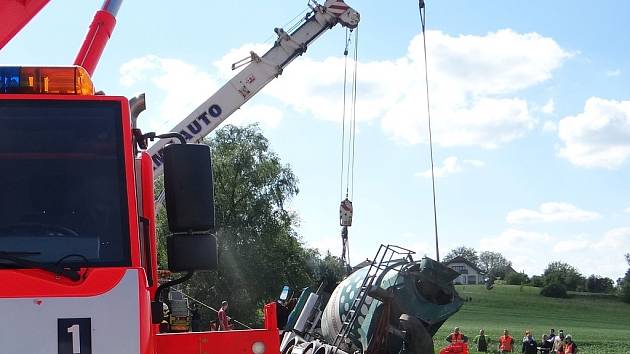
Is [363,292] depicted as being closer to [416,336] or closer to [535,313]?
[416,336]

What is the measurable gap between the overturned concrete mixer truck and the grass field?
134 ft

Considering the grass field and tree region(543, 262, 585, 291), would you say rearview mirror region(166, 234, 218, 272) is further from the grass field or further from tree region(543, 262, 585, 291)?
tree region(543, 262, 585, 291)

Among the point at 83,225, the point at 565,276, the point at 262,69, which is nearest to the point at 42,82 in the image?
the point at 83,225

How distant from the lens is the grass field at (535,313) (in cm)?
6300

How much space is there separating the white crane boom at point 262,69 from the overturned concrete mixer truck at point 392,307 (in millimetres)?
4508

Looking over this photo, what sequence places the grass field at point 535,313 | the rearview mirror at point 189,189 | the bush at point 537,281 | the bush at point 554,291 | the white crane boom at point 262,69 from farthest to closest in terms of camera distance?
the bush at point 537,281 < the bush at point 554,291 < the grass field at point 535,313 < the white crane boom at point 262,69 < the rearview mirror at point 189,189

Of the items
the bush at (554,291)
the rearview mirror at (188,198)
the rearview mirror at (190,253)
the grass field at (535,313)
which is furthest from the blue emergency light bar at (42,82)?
the bush at (554,291)

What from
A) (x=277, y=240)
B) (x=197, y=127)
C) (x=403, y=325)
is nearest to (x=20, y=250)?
(x=403, y=325)

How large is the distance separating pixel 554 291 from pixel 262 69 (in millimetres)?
77714

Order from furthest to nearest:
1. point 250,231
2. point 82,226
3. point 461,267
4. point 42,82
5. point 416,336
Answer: point 250,231, point 461,267, point 416,336, point 42,82, point 82,226

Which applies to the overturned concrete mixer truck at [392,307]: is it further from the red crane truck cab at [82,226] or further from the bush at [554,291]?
the bush at [554,291]

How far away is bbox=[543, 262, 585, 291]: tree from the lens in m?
95.2

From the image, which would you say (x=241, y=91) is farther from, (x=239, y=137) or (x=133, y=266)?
(x=239, y=137)

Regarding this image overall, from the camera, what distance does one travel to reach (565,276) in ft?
323
